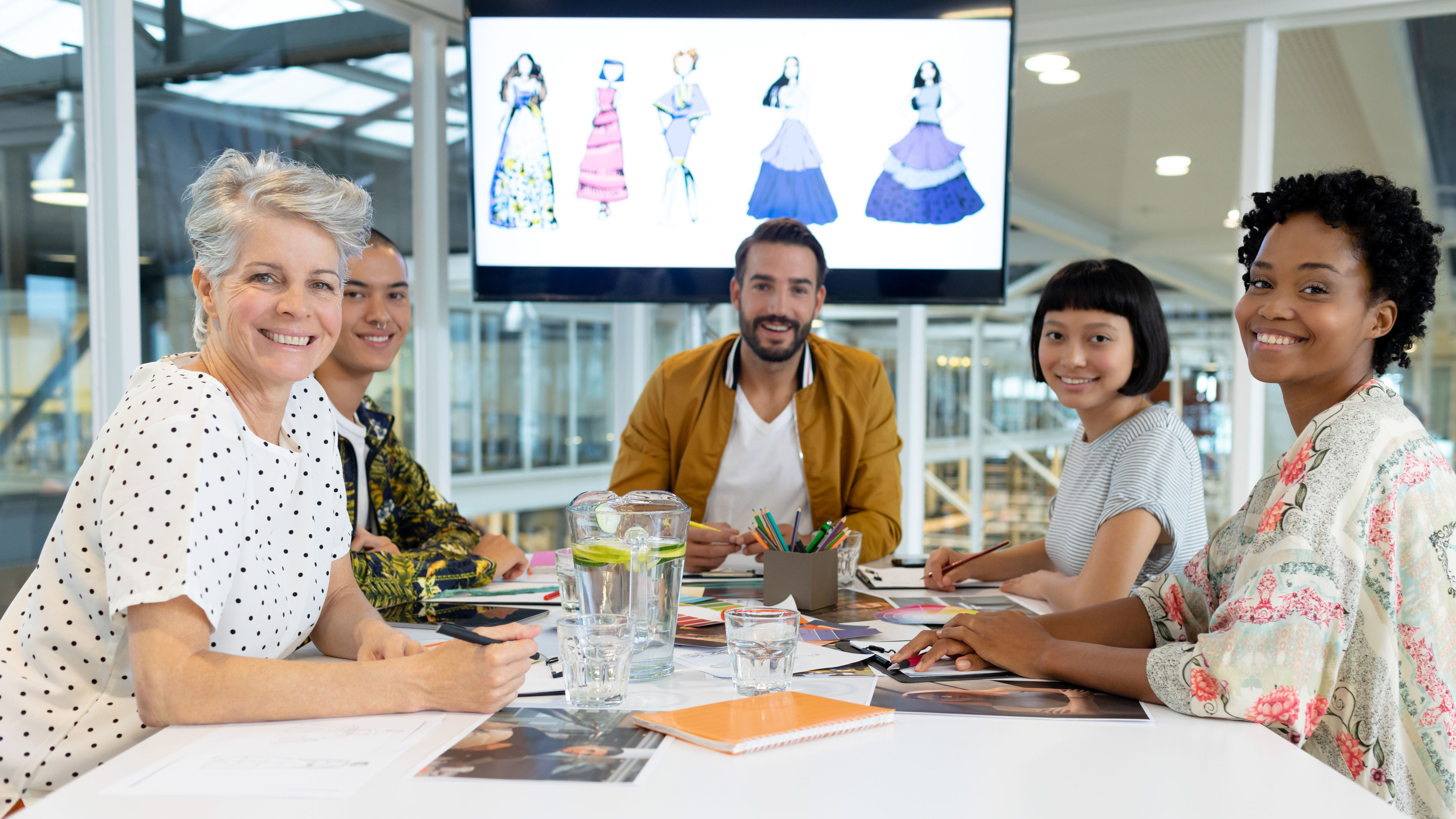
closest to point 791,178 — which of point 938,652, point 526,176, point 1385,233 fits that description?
point 526,176

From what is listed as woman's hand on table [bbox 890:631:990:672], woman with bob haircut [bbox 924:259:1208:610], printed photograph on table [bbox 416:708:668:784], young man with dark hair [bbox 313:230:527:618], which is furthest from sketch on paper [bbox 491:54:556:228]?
printed photograph on table [bbox 416:708:668:784]

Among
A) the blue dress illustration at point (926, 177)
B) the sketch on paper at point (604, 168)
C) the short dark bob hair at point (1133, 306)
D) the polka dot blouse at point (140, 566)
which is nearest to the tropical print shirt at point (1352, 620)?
the short dark bob hair at point (1133, 306)

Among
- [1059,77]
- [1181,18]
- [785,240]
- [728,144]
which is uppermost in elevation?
[1181,18]

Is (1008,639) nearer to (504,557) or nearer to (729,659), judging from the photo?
(729,659)

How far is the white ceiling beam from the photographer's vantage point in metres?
3.22

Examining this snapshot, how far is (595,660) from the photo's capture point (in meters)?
1.10

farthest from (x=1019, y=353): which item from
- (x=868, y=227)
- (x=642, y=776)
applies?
(x=642, y=776)

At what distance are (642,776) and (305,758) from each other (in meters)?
0.32

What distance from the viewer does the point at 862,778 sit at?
2.99 ft

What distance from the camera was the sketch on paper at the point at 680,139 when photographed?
125 inches

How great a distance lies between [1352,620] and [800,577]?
0.76 m

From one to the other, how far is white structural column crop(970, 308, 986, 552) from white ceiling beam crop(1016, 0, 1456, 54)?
109cm

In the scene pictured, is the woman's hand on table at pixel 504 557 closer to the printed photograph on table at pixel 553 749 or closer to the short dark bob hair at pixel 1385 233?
the printed photograph on table at pixel 553 749

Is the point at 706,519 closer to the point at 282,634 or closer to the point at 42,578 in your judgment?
the point at 282,634
